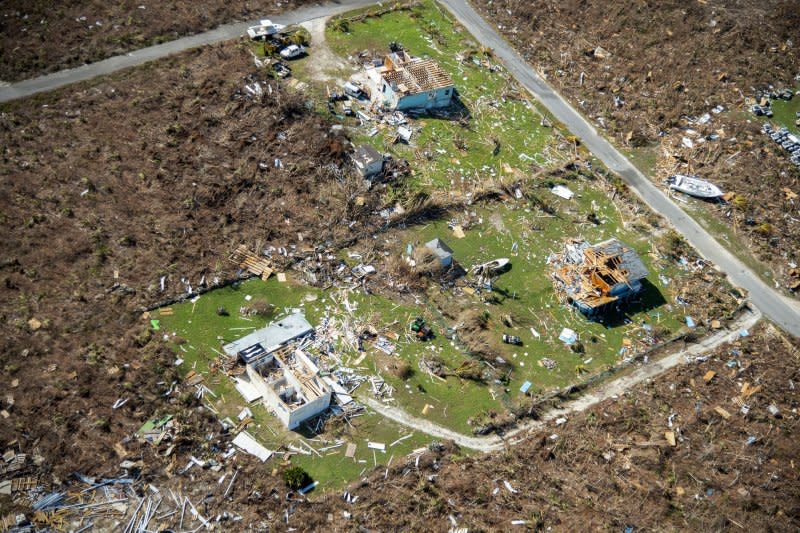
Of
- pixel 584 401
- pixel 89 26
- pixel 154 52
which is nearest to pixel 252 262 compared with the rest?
pixel 584 401

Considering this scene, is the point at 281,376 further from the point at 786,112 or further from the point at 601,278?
the point at 786,112

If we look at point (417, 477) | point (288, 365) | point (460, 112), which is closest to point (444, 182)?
point (460, 112)

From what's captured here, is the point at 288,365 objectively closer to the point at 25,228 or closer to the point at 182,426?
the point at 182,426

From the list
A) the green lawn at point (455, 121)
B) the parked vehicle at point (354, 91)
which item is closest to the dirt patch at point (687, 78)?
the green lawn at point (455, 121)

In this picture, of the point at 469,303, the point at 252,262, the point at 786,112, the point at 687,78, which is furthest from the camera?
the point at 687,78

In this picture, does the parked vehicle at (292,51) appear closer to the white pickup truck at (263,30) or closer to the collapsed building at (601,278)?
the white pickup truck at (263,30)
